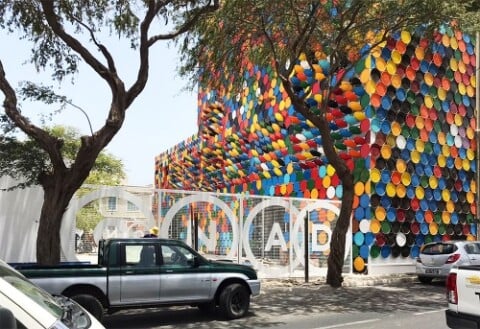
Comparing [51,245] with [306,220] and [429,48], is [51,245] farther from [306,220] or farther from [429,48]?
[429,48]

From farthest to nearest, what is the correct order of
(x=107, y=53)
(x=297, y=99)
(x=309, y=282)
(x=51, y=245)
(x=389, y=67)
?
(x=389, y=67) < (x=309, y=282) < (x=297, y=99) < (x=107, y=53) < (x=51, y=245)

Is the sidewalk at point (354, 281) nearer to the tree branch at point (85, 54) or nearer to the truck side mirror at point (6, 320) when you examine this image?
the tree branch at point (85, 54)

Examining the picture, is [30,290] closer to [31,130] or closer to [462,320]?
[462,320]

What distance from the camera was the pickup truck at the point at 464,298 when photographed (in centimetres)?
652

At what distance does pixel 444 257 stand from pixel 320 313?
7.56 m

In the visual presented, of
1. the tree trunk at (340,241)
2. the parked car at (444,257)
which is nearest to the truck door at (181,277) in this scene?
the tree trunk at (340,241)

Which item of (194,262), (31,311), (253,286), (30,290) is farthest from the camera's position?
(253,286)

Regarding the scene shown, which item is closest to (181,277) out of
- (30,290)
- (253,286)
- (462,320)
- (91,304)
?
(253,286)

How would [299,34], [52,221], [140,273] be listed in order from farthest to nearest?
[299,34] → [52,221] → [140,273]

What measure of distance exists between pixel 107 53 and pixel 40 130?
274cm

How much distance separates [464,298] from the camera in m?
6.70

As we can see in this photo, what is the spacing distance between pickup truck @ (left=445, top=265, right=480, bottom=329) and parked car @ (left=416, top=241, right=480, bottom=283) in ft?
37.7

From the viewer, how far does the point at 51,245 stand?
41.4 feet

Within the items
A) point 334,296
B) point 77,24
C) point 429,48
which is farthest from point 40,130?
point 429,48
